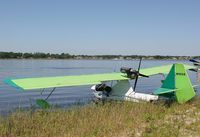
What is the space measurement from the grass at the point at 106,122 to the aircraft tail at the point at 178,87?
983 millimetres

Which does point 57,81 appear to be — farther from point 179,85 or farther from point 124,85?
point 179,85

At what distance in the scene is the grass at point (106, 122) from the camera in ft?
30.2

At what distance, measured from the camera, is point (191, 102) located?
47.3ft

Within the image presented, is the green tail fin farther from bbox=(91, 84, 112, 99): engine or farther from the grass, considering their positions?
bbox=(91, 84, 112, 99): engine

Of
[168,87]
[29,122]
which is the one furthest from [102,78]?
[29,122]

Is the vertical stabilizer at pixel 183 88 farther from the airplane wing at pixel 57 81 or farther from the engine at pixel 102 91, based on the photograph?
the engine at pixel 102 91

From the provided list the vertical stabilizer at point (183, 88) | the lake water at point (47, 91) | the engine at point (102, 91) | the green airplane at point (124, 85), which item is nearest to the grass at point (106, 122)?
the vertical stabilizer at point (183, 88)

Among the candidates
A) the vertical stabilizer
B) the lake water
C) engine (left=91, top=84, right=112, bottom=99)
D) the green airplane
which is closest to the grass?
the vertical stabilizer

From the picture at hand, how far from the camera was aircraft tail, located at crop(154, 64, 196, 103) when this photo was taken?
1370 centimetres

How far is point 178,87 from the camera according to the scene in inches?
540

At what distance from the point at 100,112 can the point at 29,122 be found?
2.46 metres

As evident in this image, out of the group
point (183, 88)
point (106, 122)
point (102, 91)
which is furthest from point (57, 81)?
point (106, 122)

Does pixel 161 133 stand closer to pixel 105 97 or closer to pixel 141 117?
pixel 141 117

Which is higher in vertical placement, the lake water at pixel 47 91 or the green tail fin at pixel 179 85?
the green tail fin at pixel 179 85
